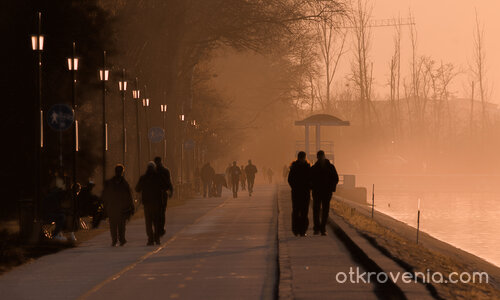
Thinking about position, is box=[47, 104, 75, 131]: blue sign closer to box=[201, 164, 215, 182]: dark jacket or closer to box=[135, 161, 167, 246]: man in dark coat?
box=[135, 161, 167, 246]: man in dark coat

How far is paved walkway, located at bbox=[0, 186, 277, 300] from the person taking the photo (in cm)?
1457

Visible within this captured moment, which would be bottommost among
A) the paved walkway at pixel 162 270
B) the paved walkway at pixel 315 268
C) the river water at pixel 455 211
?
the river water at pixel 455 211

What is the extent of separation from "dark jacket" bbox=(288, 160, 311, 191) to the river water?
11895 millimetres

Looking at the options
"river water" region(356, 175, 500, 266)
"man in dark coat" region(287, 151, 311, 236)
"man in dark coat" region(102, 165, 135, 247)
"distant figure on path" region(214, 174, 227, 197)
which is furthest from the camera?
"distant figure on path" region(214, 174, 227, 197)

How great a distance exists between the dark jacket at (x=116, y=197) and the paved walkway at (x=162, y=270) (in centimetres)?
77

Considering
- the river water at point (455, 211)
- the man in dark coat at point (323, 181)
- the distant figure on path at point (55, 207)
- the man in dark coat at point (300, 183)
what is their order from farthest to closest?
the river water at point (455, 211)
the man in dark coat at point (323, 181)
the distant figure on path at point (55, 207)
the man in dark coat at point (300, 183)

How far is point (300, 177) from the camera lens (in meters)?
23.8

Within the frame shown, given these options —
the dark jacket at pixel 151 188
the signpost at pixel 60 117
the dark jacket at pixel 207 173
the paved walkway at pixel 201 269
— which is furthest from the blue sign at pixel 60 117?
the dark jacket at pixel 207 173

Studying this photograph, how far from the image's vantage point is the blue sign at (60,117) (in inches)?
979

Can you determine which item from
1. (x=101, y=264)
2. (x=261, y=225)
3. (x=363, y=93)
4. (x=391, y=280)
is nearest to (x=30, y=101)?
(x=261, y=225)

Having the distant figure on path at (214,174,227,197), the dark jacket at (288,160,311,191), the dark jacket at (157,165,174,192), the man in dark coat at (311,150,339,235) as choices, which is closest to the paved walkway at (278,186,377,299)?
the man in dark coat at (311,150,339,235)

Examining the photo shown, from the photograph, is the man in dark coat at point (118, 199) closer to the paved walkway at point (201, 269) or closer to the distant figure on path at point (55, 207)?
the paved walkway at point (201, 269)

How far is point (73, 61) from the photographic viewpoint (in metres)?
28.2

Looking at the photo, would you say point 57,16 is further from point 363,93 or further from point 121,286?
point 363,93
